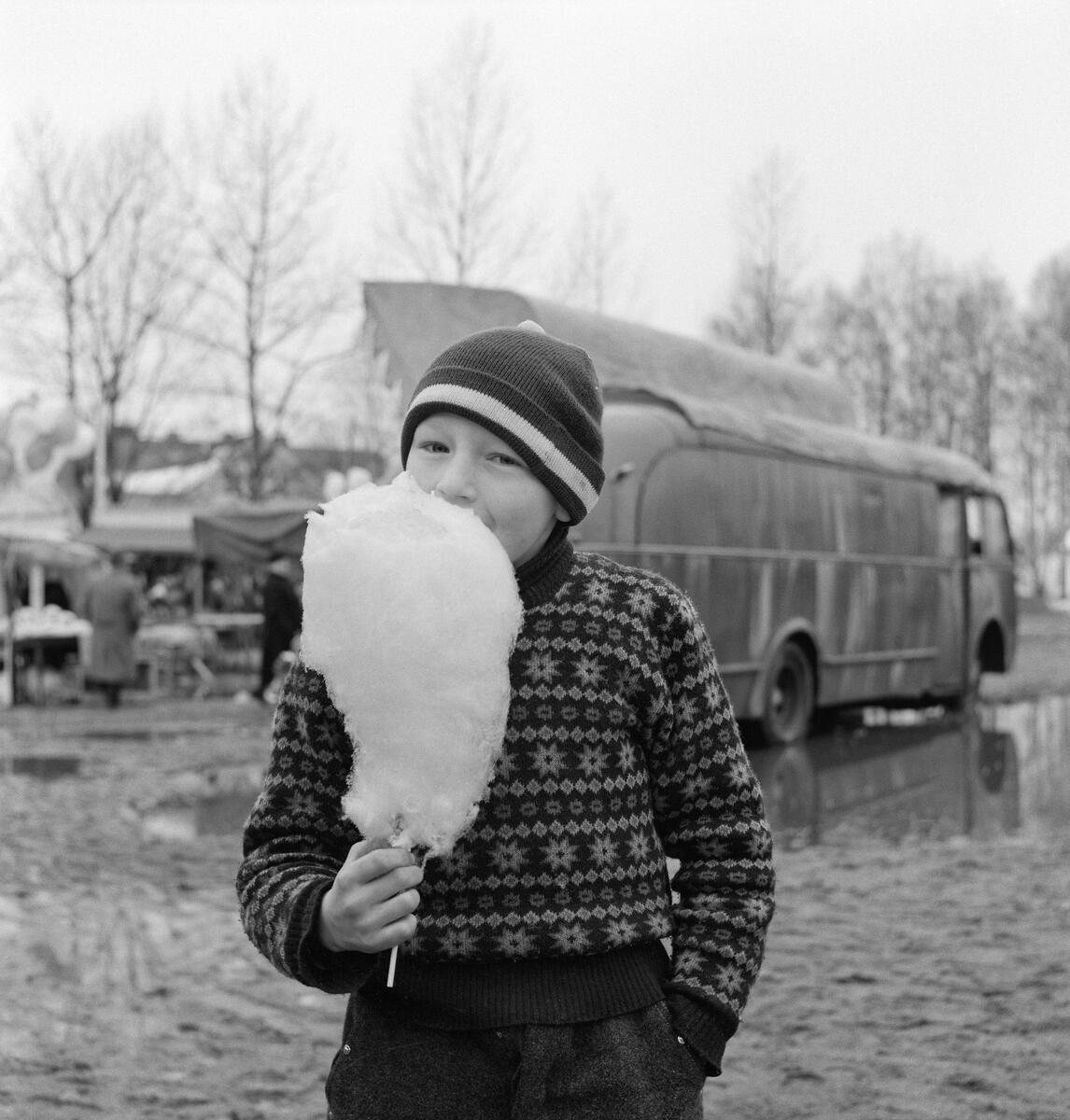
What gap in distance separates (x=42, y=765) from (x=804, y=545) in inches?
269

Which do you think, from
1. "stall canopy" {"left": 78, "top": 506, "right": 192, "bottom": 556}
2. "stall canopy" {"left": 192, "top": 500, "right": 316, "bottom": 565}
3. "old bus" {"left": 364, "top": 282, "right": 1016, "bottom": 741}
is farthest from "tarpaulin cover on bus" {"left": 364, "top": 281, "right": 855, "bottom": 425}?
"stall canopy" {"left": 78, "top": 506, "right": 192, "bottom": 556}

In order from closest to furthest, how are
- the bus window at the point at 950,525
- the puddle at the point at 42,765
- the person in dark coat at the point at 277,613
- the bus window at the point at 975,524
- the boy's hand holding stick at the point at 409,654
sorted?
1. the boy's hand holding stick at the point at 409,654
2. the puddle at the point at 42,765
3. the bus window at the point at 950,525
4. the bus window at the point at 975,524
5. the person in dark coat at the point at 277,613

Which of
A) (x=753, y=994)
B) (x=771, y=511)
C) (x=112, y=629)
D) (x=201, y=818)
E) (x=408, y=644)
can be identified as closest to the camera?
(x=408, y=644)

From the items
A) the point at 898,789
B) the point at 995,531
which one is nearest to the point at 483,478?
the point at 898,789

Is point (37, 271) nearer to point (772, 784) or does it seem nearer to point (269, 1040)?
point (772, 784)

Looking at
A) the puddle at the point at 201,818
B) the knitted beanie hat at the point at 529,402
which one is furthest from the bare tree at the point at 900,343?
the knitted beanie hat at the point at 529,402

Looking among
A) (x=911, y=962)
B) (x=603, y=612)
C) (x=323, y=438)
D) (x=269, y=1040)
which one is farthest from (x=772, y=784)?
(x=323, y=438)

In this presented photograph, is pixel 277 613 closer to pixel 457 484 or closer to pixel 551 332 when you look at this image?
pixel 551 332

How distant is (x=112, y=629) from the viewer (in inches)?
738

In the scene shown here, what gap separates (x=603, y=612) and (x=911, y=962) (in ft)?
14.1

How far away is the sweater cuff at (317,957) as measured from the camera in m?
1.67

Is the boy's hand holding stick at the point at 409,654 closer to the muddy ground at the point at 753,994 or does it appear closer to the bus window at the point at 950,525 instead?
the muddy ground at the point at 753,994

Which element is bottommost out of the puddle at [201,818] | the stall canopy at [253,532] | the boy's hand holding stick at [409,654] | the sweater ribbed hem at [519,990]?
the puddle at [201,818]

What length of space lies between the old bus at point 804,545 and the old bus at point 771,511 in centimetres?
2
